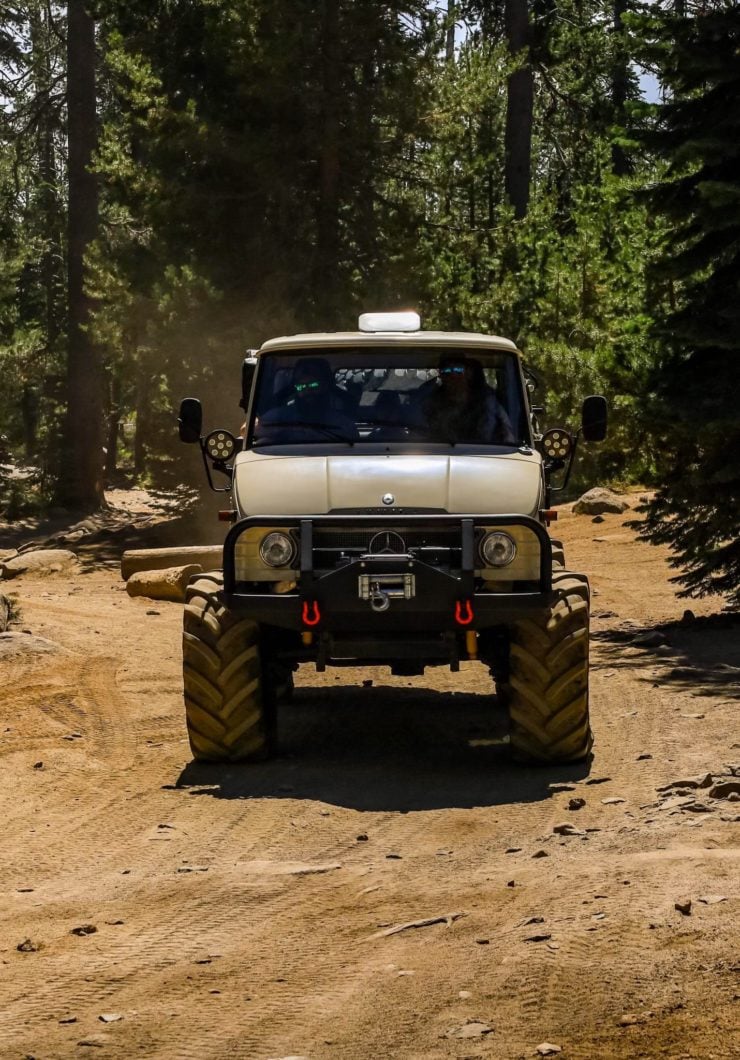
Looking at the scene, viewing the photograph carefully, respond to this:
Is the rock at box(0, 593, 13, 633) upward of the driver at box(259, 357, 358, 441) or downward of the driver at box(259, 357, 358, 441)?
downward

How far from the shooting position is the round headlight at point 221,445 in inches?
402

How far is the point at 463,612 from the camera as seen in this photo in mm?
8508

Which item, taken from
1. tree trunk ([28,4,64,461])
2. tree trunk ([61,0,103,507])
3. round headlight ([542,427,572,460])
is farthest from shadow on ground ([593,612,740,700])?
tree trunk ([28,4,64,461])

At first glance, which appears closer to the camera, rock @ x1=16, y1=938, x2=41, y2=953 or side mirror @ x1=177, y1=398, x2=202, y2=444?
rock @ x1=16, y1=938, x2=41, y2=953

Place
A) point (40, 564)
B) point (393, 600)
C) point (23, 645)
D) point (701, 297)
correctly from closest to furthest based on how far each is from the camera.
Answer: point (393, 600), point (701, 297), point (23, 645), point (40, 564)

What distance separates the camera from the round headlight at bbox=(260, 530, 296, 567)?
8.66 meters

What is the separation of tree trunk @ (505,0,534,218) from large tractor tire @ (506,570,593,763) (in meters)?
23.9

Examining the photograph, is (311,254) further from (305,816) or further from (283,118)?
(305,816)

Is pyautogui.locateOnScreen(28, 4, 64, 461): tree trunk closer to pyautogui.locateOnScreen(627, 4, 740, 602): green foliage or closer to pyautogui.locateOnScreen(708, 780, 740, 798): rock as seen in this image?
pyautogui.locateOnScreen(627, 4, 740, 602): green foliage

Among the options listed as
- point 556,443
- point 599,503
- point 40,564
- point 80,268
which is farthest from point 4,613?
point 80,268

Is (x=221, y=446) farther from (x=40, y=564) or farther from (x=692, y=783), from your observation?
(x=40, y=564)

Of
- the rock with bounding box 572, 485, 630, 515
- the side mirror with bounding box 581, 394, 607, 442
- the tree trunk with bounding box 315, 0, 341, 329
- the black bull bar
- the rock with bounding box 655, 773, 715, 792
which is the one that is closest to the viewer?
the rock with bounding box 655, 773, 715, 792

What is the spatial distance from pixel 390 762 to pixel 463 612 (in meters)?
1.63

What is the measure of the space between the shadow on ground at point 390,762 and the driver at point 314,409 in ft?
6.73
